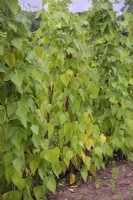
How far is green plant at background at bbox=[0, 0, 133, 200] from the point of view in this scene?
2.59 m

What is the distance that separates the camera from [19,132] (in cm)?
260

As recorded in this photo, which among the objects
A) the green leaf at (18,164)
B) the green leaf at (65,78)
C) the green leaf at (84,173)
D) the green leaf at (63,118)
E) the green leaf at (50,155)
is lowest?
the green leaf at (84,173)

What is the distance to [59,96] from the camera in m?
3.47

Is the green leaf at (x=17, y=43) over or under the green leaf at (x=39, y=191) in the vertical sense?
over

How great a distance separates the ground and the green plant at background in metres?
0.12

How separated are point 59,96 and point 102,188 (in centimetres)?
103

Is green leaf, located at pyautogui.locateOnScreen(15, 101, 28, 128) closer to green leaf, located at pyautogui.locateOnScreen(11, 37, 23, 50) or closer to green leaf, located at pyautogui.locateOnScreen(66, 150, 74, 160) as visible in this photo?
green leaf, located at pyautogui.locateOnScreen(11, 37, 23, 50)

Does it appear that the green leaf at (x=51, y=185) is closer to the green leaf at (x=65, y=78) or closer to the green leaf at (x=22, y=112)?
the green leaf at (x=22, y=112)

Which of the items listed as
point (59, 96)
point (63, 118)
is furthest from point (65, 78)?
point (63, 118)

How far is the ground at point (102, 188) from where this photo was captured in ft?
11.1

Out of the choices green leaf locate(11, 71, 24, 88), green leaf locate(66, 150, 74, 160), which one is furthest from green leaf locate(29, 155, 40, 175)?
green leaf locate(11, 71, 24, 88)

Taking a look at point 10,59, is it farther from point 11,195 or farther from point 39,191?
point 39,191

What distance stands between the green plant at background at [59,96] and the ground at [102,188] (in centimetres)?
12

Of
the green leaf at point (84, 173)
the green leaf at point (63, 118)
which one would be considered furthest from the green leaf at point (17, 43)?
the green leaf at point (84, 173)
